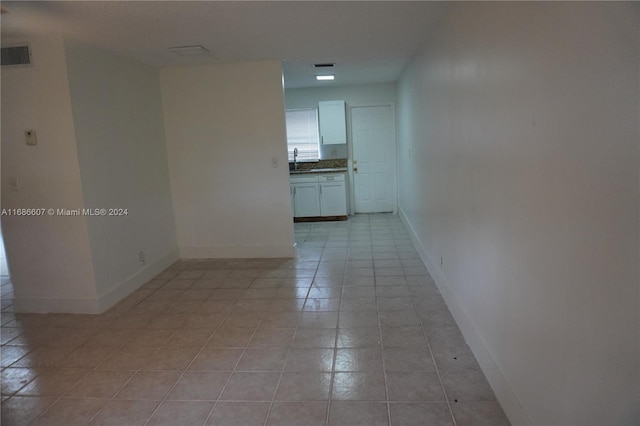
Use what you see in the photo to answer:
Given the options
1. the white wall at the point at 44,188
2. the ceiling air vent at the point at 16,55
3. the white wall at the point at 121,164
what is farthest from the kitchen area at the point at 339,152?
the ceiling air vent at the point at 16,55

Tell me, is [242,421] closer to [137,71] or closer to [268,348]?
[268,348]

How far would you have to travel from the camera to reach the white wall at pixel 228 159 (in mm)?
4500

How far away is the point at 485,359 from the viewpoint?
2195mm

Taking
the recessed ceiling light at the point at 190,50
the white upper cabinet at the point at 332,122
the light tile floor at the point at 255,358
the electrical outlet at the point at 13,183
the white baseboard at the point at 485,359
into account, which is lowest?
the light tile floor at the point at 255,358

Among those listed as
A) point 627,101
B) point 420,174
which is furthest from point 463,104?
point 420,174

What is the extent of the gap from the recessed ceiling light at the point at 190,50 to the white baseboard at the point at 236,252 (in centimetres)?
226

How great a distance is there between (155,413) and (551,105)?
7.50 ft

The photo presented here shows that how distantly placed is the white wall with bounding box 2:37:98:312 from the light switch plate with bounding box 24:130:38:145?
0.11 ft

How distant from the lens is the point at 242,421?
1.93m

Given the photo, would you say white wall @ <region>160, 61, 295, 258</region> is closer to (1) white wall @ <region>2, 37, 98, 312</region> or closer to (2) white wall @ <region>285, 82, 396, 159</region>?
(1) white wall @ <region>2, 37, 98, 312</region>

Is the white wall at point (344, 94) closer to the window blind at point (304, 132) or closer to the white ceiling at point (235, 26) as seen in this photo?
the window blind at point (304, 132)

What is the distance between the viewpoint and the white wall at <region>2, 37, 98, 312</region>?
3.09 meters

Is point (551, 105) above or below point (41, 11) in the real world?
below

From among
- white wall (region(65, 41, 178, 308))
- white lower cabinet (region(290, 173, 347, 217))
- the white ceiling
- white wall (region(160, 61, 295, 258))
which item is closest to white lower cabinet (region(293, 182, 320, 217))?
white lower cabinet (region(290, 173, 347, 217))
